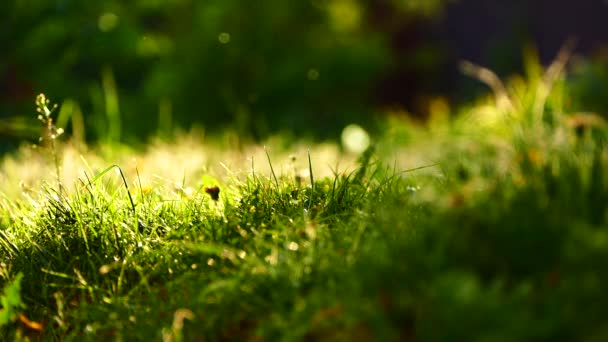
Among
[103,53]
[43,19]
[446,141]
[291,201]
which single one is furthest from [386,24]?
[291,201]

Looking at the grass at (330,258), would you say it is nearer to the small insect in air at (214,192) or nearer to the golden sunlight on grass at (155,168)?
the small insect in air at (214,192)

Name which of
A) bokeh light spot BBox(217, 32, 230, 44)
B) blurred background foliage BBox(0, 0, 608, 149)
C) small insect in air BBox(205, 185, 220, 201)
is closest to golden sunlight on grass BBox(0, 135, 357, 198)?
small insect in air BBox(205, 185, 220, 201)

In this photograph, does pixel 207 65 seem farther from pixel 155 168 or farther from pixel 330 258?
pixel 330 258

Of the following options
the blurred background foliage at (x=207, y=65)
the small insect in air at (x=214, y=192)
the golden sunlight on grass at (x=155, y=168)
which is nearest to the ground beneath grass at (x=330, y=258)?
the small insect in air at (x=214, y=192)

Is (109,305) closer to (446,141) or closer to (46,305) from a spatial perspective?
(46,305)

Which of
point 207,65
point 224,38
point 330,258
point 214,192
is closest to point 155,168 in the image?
point 214,192

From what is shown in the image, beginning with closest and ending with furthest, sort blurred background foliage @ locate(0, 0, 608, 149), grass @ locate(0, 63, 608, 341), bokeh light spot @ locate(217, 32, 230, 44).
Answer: grass @ locate(0, 63, 608, 341), blurred background foliage @ locate(0, 0, 608, 149), bokeh light spot @ locate(217, 32, 230, 44)

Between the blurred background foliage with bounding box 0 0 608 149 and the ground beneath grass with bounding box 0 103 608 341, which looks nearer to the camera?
the ground beneath grass with bounding box 0 103 608 341

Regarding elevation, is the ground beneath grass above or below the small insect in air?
below

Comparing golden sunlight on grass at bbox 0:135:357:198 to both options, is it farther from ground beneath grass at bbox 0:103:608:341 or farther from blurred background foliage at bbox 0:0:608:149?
blurred background foliage at bbox 0:0:608:149
